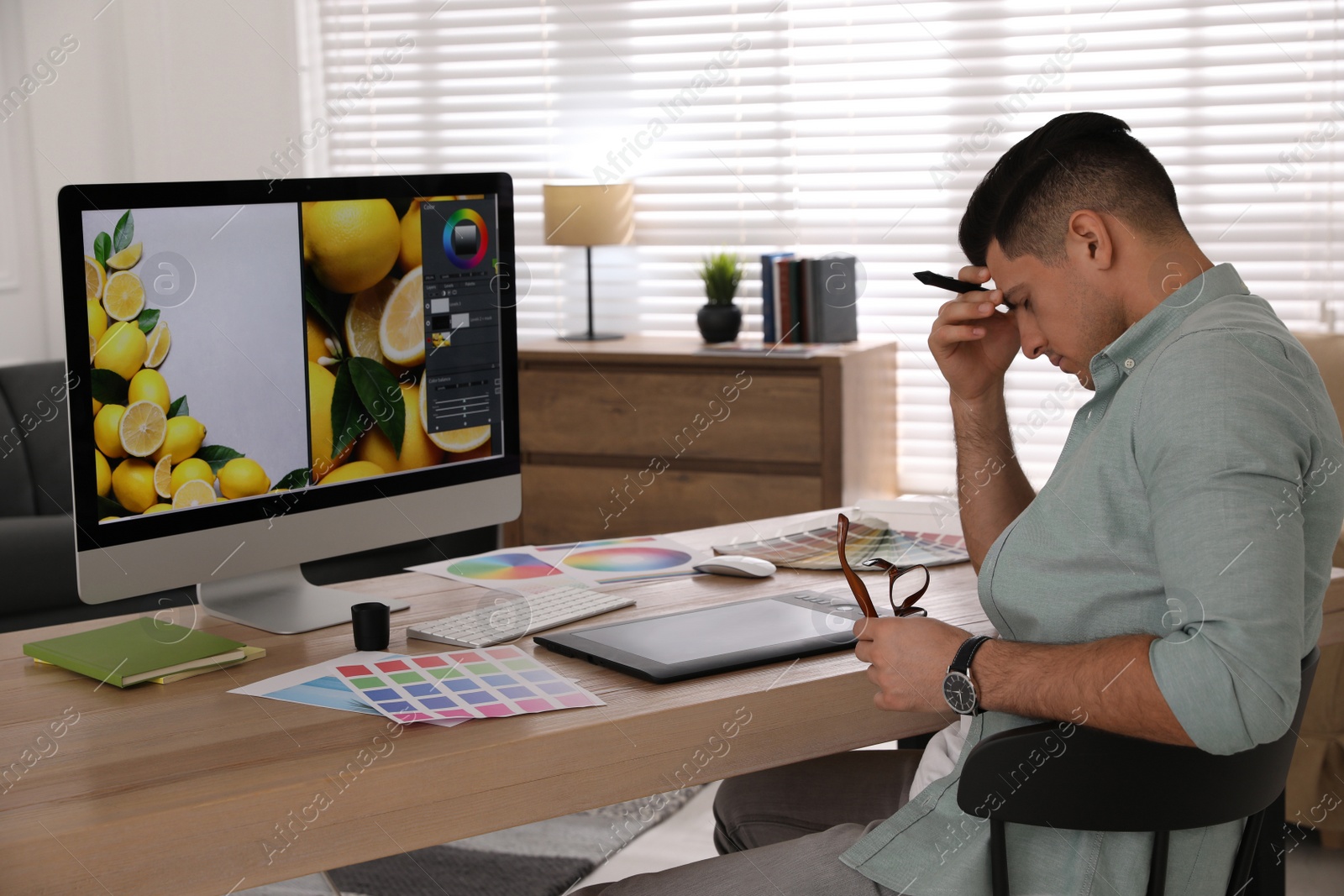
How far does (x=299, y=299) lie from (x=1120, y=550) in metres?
1.12

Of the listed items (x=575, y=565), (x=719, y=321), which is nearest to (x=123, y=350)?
(x=575, y=565)

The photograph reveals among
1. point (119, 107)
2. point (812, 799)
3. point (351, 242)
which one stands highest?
point (119, 107)

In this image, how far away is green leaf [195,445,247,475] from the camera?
5.53 feet

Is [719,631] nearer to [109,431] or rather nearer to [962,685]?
[962,685]

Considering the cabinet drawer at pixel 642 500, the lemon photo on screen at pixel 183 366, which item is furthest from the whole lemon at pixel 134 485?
the cabinet drawer at pixel 642 500

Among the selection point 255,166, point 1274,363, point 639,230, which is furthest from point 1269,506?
point 255,166

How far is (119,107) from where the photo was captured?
15.5 ft

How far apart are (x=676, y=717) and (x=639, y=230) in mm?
3347

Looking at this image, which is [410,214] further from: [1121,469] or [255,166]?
[255,166]

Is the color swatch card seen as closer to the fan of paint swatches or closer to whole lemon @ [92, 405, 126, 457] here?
the fan of paint swatches

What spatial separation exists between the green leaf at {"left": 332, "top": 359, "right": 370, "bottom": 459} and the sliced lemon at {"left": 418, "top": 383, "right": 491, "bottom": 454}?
4.2 inches

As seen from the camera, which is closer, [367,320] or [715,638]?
[715,638]

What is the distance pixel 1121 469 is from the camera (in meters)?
1.24

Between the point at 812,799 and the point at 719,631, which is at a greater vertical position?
the point at 719,631
